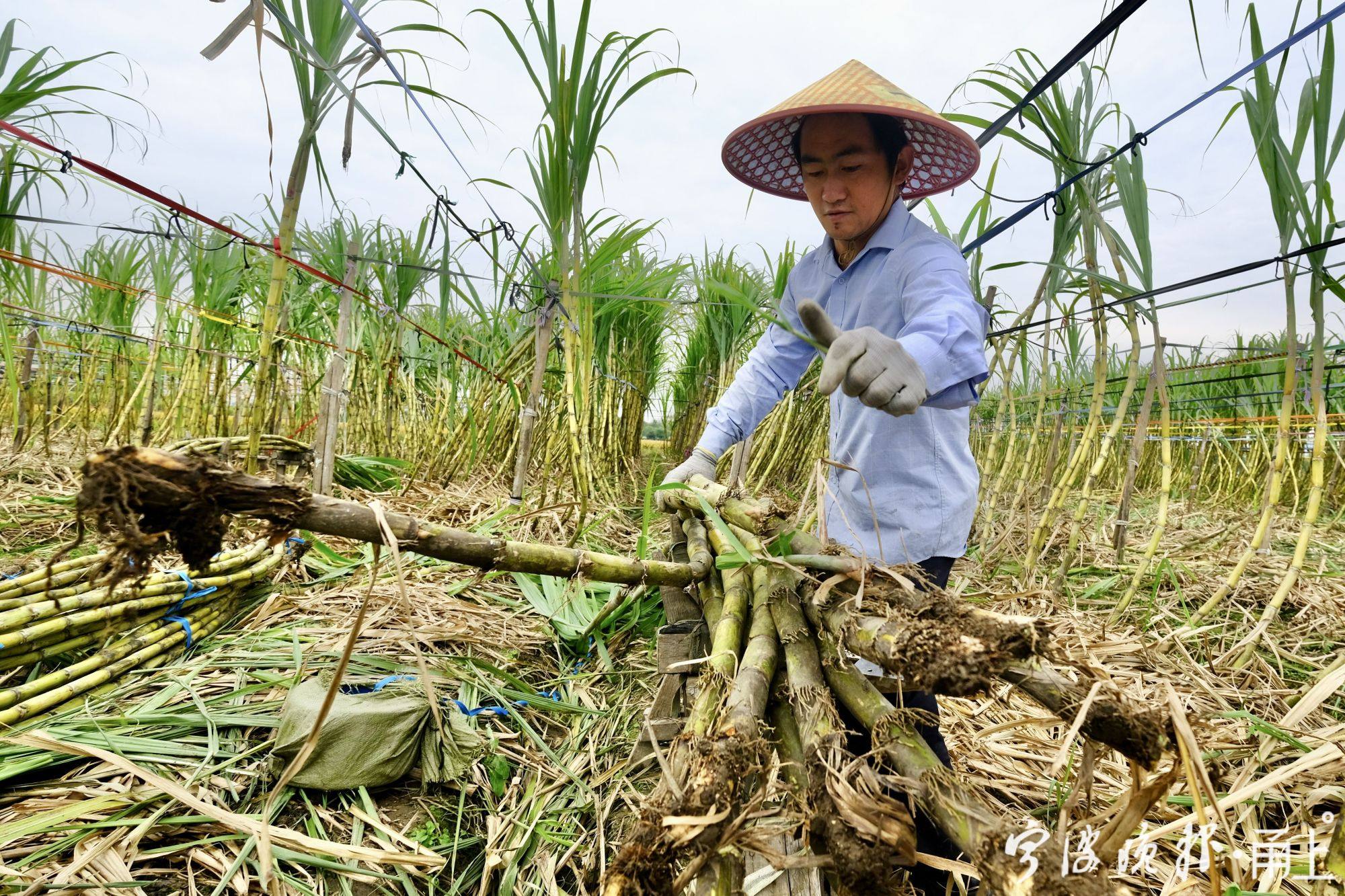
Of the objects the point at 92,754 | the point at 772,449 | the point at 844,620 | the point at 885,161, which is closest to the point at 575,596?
the point at 92,754

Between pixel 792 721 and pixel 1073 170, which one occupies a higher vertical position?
pixel 1073 170

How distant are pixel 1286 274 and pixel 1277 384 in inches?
266

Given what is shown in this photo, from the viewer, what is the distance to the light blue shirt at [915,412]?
1277mm

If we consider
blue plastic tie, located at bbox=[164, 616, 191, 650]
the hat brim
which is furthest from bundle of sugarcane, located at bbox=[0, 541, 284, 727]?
the hat brim

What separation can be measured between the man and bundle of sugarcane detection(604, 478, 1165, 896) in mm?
359

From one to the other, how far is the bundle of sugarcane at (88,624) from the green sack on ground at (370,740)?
0.40m

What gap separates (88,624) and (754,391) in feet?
6.26

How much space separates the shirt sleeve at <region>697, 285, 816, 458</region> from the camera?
198 cm

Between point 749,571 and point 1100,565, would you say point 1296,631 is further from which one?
point 749,571

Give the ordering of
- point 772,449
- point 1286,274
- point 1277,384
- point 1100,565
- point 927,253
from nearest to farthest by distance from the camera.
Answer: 1. point 927,253
2. point 1286,274
3. point 1100,565
4. point 772,449
5. point 1277,384

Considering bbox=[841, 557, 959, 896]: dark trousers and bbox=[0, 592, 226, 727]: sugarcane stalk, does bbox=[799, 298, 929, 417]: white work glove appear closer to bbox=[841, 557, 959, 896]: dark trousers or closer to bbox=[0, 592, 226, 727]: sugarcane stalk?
bbox=[841, 557, 959, 896]: dark trousers

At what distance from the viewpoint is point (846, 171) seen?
1589mm

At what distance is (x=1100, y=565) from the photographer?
3.22 meters

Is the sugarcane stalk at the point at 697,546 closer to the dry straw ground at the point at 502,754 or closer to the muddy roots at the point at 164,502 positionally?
the dry straw ground at the point at 502,754
